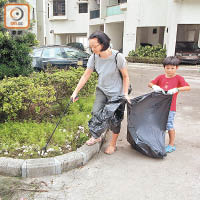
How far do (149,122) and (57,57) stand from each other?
533 centimetres

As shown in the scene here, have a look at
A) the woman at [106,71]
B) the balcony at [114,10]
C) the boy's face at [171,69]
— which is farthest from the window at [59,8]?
the boy's face at [171,69]

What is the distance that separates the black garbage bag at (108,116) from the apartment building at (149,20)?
14718 millimetres

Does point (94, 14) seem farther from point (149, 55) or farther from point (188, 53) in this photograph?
point (188, 53)

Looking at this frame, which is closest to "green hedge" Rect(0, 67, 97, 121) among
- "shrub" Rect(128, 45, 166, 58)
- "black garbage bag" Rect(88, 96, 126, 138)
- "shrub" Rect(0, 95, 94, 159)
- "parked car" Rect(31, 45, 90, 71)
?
"shrub" Rect(0, 95, 94, 159)

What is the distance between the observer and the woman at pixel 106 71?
299 centimetres

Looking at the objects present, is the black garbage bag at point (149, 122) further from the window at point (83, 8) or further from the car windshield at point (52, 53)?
the window at point (83, 8)

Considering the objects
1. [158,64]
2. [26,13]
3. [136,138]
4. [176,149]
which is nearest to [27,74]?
[26,13]

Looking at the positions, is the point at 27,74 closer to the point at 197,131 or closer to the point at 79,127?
the point at 79,127

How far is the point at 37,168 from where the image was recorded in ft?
9.46

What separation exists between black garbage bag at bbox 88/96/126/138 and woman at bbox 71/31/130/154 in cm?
8

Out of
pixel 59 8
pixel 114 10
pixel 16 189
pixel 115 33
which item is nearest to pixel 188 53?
pixel 114 10

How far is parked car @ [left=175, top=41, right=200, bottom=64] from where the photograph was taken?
1605 cm

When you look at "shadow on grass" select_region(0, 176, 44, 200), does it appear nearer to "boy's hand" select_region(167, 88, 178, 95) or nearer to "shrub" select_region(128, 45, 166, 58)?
"boy's hand" select_region(167, 88, 178, 95)

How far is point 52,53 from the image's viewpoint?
8.04m
